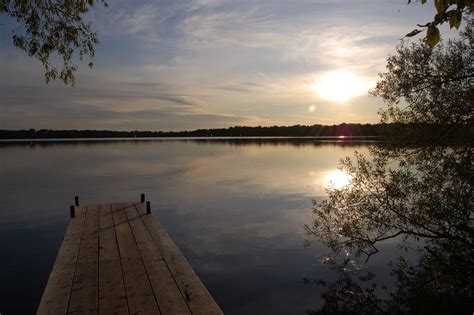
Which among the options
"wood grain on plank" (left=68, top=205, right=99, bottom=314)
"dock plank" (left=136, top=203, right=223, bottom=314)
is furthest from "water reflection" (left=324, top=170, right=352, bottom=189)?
"wood grain on plank" (left=68, top=205, right=99, bottom=314)

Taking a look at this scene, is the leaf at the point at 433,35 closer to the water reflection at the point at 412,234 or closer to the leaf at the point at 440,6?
the leaf at the point at 440,6

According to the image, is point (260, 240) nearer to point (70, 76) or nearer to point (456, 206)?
point (456, 206)

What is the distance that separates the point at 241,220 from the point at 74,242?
1064cm

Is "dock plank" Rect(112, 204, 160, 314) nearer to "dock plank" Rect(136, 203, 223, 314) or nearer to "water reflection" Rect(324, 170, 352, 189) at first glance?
"dock plank" Rect(136, 203, 223, 314)

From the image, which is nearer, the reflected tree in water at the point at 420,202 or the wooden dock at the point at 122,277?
the wooden dock at the point at 122,277

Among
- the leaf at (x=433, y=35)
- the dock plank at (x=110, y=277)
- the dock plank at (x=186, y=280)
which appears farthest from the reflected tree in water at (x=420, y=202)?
the leaf at (x=433, y=35)

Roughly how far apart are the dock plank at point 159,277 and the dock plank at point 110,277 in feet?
2.07

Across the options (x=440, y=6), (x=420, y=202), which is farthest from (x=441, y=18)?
(x=420, y=202)

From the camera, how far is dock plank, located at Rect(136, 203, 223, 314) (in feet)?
22.1

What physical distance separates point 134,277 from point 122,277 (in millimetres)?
265

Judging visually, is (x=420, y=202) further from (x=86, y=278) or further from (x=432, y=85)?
(x=86, y=278)

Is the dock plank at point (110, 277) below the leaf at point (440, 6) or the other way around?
below

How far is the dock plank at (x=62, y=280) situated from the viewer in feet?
22.1

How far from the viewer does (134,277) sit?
815 cm
